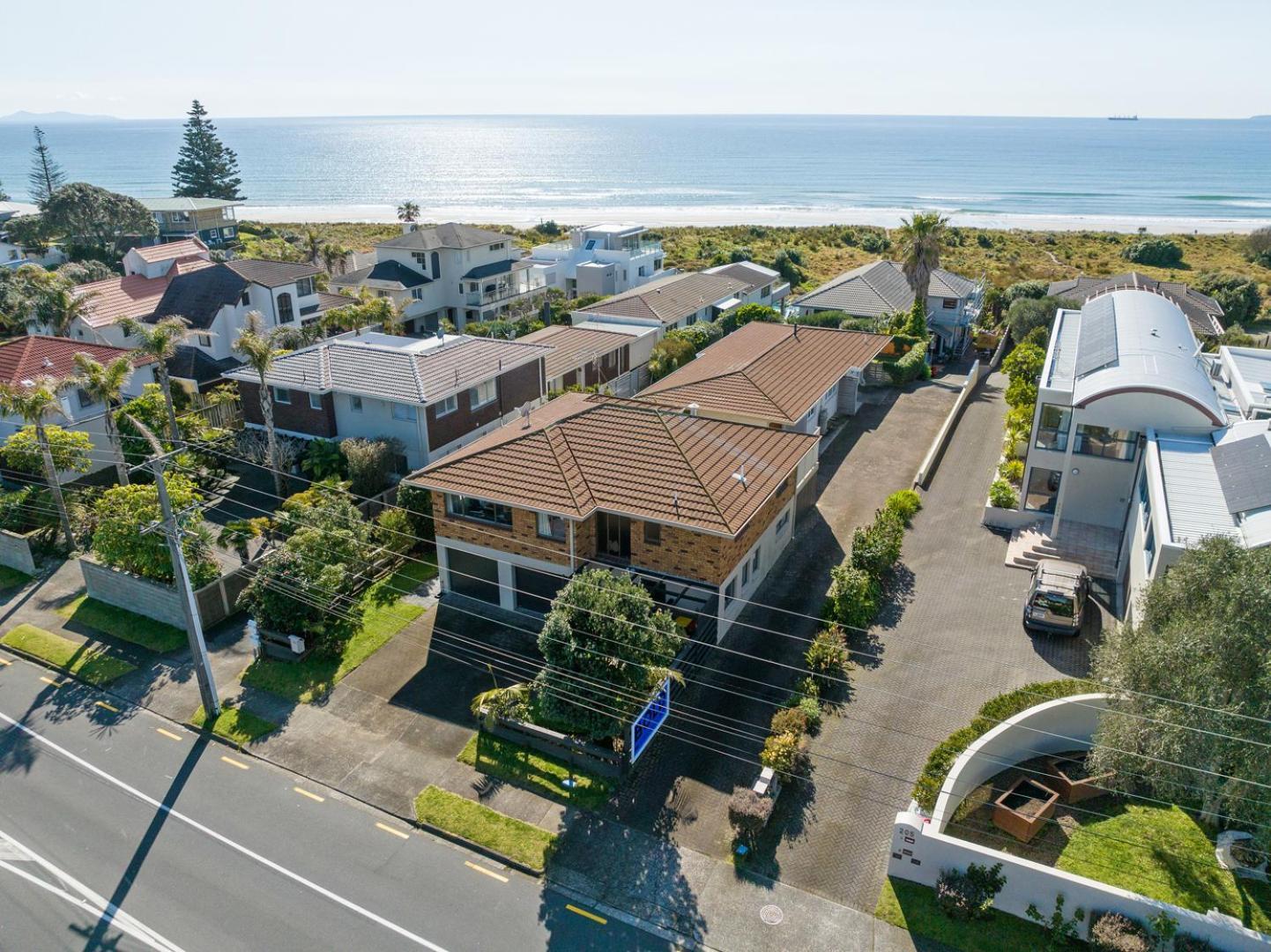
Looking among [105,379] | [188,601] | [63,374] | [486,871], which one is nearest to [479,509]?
[188,601]

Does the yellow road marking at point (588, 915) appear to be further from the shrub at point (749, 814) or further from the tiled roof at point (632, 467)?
the tiled roof at point (632, 467)

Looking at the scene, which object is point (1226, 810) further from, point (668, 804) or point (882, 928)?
point (668, 804)

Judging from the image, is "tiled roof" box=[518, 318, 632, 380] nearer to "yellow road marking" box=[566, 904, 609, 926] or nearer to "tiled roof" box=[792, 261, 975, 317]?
"tiled roof" box=[792, 261, 975, 317]

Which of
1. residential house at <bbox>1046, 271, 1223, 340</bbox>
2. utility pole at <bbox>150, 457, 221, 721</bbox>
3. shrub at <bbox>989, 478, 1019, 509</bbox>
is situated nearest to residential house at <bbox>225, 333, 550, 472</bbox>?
utility pole at <bbox>150, 457, 221, 721</bbox>

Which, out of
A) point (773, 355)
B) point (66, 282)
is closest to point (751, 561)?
point (773, 355)

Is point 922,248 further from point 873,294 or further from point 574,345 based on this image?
point 574,345
